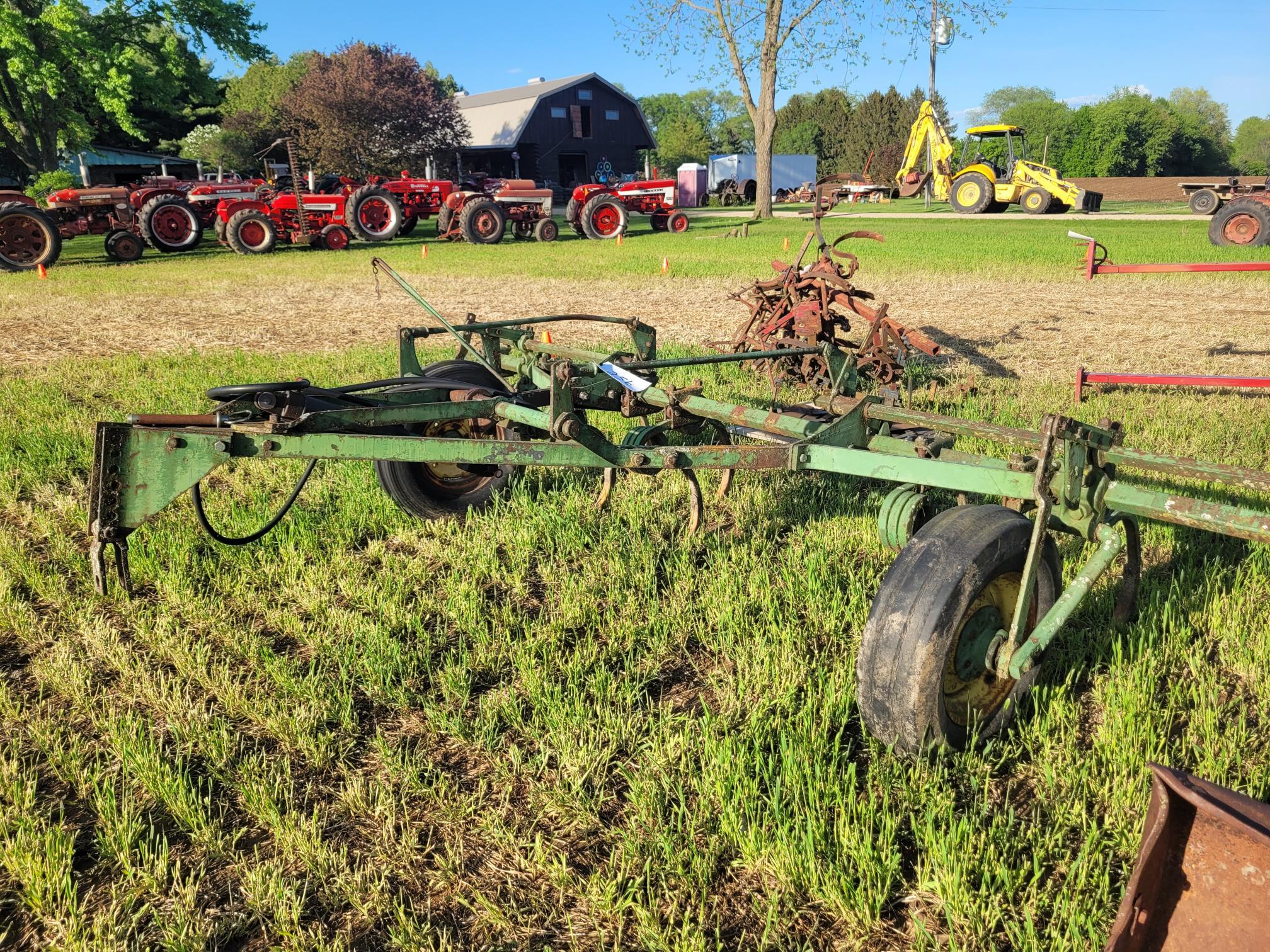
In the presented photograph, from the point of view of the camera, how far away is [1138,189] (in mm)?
45406

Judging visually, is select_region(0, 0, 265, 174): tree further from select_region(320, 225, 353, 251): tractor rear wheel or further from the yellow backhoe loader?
the yellow backhoe loader

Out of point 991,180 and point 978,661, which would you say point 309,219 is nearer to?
point 978,661

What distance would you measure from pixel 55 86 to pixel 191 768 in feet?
104

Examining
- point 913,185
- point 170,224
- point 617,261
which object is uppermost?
point 913,185

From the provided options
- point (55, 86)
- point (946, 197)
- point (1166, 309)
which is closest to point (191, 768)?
point (1166, 309)

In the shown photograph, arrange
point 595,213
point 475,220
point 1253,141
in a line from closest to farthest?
point 475,220, point 595,213, point 1253,141

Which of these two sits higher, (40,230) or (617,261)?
(40,230)

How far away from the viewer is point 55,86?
1049 inches

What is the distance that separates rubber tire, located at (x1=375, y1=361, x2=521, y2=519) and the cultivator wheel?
1945cm

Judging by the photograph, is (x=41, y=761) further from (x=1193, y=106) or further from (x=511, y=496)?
(x=1193, y=106)

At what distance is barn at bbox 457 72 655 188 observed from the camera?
50875mm

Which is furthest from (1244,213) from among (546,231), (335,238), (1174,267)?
(335,238)

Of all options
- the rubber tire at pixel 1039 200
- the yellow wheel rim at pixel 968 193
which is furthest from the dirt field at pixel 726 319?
the yellow wheel rim at pixel 968 193

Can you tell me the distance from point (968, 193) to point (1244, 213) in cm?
1408
